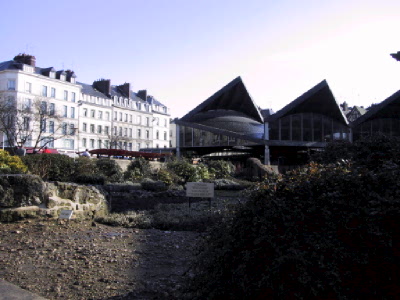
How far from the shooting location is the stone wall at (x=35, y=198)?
6.65 metres

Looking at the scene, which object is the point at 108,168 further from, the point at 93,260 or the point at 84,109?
the point at 84,109

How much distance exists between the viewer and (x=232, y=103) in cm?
4772

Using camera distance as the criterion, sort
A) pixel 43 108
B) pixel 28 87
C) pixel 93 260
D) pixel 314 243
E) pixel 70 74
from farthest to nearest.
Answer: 1. pixel 70 74
2. pixel 28 87
3. pixel 43 108
4. pixel 93 260
5. pixel 314 243

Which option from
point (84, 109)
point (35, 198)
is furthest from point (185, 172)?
point (84, 109)

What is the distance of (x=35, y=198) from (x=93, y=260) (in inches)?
104

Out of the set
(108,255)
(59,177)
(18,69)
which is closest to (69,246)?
(108,255)

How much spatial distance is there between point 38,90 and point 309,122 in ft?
131

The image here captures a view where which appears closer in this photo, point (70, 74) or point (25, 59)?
point (25, 59)

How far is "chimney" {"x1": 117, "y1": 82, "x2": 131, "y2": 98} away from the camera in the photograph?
7850 centimetres

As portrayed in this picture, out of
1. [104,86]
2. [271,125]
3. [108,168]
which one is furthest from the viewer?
[104,86]

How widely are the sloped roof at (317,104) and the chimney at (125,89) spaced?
137 feet

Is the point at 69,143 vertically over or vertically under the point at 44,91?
under

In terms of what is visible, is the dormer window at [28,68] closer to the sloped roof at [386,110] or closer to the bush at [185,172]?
the sloped roof at [386,110]

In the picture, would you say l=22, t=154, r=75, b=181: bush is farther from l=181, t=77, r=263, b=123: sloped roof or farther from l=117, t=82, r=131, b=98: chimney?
l=117, t=82, r=131, b=98: chimney
